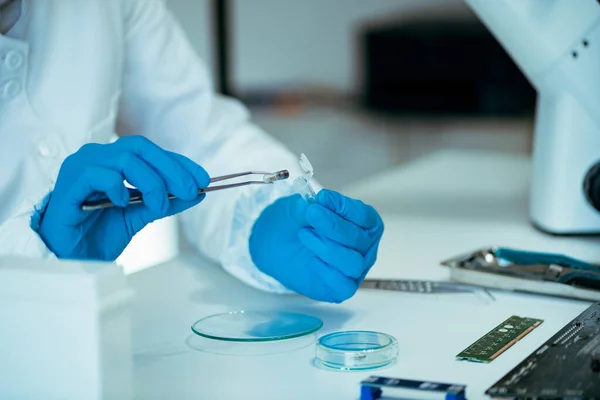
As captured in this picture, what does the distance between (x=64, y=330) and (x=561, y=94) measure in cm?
94

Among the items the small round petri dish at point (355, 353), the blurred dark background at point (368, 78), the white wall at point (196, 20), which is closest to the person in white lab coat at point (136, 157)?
the small round petri dish at point (355, 353)

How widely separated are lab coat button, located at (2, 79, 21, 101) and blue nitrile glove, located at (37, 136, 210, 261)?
24 centimetres

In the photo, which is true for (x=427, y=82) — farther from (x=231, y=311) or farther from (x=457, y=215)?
(x=231, y=311)

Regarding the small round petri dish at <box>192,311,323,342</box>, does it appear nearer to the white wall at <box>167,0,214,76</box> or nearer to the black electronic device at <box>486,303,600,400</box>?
the black electronic device at <box>486,303,600,400</box>

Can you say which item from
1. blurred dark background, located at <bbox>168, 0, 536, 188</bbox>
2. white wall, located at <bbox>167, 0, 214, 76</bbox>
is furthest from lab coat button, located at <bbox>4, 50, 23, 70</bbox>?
white wall, located at <bbox>167, 0, 214, 76</bbox>

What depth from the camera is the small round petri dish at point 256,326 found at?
34.0 inches

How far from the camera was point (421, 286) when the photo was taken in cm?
104

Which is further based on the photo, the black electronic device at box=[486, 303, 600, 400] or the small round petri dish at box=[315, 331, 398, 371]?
the small round petri dish at box=[315, 331, 398, 371]

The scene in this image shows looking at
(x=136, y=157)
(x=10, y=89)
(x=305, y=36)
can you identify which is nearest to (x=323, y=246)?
(x=136, y=157)

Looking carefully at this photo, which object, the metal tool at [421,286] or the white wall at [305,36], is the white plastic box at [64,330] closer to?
the metal tool at [421,286]

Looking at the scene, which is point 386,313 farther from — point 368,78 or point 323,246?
point 368,78

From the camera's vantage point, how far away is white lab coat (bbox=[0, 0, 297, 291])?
1.05 m

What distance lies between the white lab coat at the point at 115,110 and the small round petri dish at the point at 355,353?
223mm

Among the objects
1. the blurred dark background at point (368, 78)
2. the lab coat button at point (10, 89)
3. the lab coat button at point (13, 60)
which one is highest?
the lab coat button at point (13, 60)
